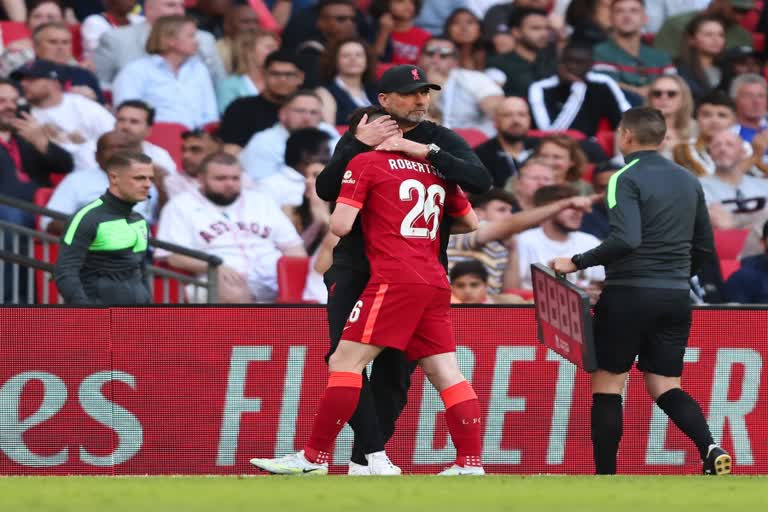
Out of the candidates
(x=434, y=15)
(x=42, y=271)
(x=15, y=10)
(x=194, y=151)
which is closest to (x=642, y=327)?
(x=42, y=271)

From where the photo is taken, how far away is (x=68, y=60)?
13.8m

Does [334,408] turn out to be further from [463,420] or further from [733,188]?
[733,188]

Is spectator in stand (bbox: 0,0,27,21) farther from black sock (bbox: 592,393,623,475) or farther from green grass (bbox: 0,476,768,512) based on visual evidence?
black sock (bbox: 592,393,623,475)

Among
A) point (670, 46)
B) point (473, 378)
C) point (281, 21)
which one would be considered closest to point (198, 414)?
point (473, 378)

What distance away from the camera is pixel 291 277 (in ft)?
39.1

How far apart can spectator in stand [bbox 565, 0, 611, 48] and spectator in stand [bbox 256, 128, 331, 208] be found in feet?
13.1

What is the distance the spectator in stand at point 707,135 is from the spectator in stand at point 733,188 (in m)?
0.15

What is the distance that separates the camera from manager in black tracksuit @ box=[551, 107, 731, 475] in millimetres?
7957

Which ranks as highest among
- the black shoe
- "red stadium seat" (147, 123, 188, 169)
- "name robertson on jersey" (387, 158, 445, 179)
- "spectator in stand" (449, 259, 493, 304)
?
"name robertson on jersey" (387, 158, 445, 179)

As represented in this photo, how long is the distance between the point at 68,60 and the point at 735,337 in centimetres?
669

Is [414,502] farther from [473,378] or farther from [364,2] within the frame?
[364,2]

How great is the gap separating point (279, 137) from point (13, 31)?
9.48 ft

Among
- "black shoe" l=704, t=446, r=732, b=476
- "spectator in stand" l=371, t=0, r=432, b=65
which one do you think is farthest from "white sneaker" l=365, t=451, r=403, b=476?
"spectator in stand" l=371, t=0, r=432, b=65

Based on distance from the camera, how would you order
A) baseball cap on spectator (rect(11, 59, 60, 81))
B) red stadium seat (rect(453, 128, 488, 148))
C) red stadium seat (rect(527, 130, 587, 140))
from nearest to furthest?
baseball cap on spectator (rect(11, 59, 60, 81)), red stadium seat (rect(527, 130, 587, 140)), red stadium seat (rect(453, 128, 488, 148))
